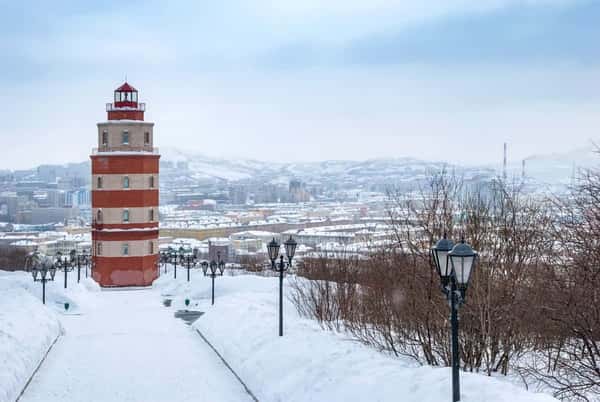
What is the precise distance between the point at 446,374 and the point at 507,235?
4.48 meters

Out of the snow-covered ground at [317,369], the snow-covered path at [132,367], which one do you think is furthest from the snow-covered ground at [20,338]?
the snow-covered ground at [317,369]

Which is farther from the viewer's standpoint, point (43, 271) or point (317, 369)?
point (43, 271)

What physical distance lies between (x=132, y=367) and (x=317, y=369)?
4433 millimetres

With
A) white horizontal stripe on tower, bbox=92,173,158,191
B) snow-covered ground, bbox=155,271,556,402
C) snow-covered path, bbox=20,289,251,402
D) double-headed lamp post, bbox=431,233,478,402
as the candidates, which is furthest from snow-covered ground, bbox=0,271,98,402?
white horizontal stripe on tower, bbox=92,173,158,191

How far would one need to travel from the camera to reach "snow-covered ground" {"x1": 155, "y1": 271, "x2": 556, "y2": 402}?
1034cm

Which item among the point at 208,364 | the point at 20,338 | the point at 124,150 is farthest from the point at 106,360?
the point at 124,150

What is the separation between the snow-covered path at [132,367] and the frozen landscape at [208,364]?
0.06 feet

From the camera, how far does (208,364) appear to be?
16.4m

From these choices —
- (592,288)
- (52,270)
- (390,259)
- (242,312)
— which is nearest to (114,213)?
(52,270)

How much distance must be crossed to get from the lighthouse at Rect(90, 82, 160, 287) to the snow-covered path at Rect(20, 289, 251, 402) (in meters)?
15.5

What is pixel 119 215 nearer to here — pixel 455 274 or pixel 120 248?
pixel 120 248

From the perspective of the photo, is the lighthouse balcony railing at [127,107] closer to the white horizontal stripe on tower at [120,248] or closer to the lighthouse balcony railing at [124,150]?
the lighthouse balcony railing at [124,150]

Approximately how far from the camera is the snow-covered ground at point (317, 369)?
10.3 meters

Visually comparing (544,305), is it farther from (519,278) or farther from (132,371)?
(132,371)
